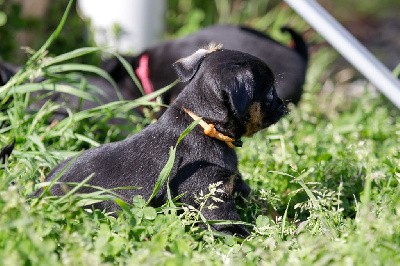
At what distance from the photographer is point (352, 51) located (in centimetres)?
418

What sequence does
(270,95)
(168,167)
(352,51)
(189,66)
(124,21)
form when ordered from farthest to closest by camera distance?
(124,21) → (352,51) → (189,66) → (270,95) → (168,167)

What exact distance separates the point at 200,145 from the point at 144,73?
259 cm

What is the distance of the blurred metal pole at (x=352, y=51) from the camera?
12.9 ft

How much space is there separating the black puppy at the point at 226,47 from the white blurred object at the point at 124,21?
968 mm

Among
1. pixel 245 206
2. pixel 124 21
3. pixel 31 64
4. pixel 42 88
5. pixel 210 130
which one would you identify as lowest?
pixel 245 206

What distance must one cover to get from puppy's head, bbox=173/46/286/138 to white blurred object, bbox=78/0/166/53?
12.0 ft

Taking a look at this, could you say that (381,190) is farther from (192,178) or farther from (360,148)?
(192,178)

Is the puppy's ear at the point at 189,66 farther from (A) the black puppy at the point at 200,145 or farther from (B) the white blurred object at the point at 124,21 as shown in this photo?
(B) the white blurred object at the point at 124,21

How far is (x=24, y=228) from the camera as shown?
2900 mm

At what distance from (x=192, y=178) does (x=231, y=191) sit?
0.70 ft

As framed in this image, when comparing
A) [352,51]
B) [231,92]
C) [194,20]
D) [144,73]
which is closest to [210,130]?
[231,92]

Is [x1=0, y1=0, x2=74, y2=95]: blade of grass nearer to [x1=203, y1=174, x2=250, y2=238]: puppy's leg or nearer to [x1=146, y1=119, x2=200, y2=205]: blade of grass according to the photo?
[x1=146, y1=119, x2=200, y2=205]: blade of grass

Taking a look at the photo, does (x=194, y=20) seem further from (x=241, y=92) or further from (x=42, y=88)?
(x=241, y=92)

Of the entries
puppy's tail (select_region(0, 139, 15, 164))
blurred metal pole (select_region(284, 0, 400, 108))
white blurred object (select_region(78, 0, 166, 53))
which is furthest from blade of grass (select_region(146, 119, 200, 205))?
white blurred object (select_region(78, 0, 166, 53))
